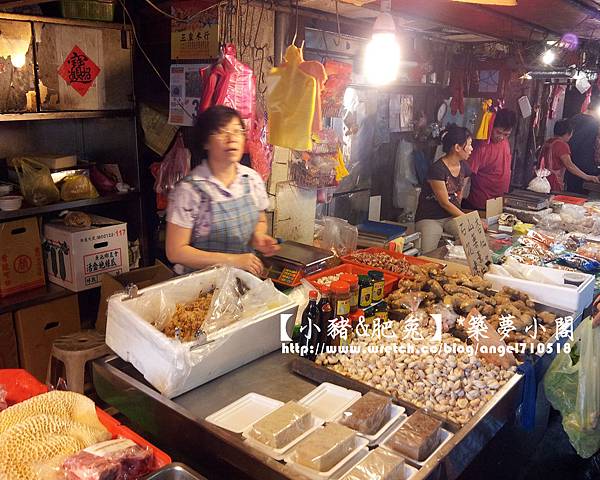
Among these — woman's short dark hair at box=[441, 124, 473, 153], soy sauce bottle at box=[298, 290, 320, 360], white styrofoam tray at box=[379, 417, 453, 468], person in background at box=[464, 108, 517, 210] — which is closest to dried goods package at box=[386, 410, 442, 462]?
white styrofoam tray at box=[379, 417, 453, 468]

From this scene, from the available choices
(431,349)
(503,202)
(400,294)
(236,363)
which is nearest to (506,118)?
(503,202)

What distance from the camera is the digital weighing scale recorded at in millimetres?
3266

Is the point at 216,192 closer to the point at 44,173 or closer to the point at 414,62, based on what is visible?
the point at 44,173

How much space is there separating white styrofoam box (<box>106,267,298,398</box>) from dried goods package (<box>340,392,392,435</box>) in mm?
532

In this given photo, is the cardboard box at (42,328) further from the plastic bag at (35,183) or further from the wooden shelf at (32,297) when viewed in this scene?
the plastic bag at (35,183)

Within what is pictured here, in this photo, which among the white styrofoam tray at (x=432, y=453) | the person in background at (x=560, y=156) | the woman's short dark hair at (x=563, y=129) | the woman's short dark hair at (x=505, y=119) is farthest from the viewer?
the woman's short dark hair at (x=563, y=129)

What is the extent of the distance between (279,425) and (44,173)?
2880 millimetres

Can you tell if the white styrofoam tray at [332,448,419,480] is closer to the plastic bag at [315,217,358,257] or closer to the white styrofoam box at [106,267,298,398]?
the white styrofoam box at [106,267,298,398]

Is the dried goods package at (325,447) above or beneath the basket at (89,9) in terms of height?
beneath

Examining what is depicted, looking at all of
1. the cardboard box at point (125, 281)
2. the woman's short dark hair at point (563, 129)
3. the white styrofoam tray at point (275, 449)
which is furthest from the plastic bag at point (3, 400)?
the woman's short dark hair at point (563, 129)

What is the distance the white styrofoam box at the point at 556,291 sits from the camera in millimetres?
3012

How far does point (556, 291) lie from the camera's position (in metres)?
3.04

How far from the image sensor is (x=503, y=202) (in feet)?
18.8

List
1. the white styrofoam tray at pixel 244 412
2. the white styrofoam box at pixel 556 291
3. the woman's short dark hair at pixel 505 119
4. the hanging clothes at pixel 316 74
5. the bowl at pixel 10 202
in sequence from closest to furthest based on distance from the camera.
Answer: the white styrofoam tray at pixel 244 412, the white styrofoam box at pixel 556 291, the hanging clothes at pixel 316 74, the bowl at pixel 10 202, the woman's short dark hair at pixel 505 119
